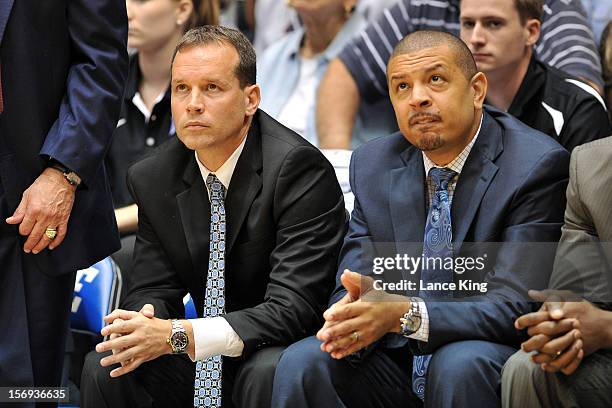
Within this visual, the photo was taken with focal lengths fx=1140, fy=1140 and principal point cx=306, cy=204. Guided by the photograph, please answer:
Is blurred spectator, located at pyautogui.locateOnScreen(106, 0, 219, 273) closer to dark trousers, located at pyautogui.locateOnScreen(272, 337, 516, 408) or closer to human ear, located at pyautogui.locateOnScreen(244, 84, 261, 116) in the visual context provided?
human ear, located at pyautogui.locateOnScreen(244, 84, 261, 116)

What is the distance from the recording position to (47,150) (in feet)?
10.1

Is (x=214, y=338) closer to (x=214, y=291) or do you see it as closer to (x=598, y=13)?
Result: (x=214, y=291)

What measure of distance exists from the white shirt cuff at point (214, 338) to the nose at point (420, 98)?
82 centimetres

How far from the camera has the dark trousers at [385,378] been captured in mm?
2873

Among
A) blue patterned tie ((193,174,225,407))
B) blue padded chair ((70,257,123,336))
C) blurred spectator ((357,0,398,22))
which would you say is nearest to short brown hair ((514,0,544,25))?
Answer: blurred spectator ((357,0,398,22))

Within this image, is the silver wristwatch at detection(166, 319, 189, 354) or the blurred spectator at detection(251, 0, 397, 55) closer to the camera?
the silver wristwatch at detection(166, 319, 189, 354)

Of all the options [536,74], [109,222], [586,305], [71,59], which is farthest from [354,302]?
[536,74]

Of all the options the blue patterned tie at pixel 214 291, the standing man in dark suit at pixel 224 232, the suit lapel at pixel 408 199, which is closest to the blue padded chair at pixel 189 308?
the standing man in dark suit at pixel 224 232

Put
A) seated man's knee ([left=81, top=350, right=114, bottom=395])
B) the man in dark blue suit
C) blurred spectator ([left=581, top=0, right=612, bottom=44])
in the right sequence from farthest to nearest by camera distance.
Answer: blurred spectator ([left=581, top=0, right=612, bottom=44]) → seated man's knee ([left=81, top=350, right=114, bottom=395]) → the man in dark blue suit

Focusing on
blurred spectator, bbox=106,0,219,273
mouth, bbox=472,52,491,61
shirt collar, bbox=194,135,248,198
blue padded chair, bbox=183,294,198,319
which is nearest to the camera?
shirt collar, bbox=194,135,248,198

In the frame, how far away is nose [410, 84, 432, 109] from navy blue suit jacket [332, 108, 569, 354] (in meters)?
0.16

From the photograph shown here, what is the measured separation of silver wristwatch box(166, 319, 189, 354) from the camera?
310cm

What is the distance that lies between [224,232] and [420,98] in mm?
696

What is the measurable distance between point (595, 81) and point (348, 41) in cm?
104
